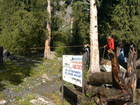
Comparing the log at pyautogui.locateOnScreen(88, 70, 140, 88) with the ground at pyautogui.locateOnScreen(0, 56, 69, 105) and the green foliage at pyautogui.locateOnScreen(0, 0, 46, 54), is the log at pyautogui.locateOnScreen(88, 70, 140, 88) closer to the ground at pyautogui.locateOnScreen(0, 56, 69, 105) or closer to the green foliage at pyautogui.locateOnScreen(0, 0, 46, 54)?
the ground at pyautogui.locateOnScreen(0, 56, 69, 105)

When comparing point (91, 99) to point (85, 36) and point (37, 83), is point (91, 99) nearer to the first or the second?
point (37, 83)

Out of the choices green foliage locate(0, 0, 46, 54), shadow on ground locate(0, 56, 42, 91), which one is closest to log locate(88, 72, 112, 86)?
shadow on ground locate(0, 56, 42, 91)

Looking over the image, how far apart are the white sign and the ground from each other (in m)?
2.03

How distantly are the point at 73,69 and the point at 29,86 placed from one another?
4.89m

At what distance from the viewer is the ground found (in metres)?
9.39

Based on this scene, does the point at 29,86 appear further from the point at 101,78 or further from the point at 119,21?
the point at 119,21

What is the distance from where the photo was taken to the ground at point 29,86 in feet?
30.8

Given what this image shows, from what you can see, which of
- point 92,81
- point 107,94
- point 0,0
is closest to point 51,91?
point 92,81

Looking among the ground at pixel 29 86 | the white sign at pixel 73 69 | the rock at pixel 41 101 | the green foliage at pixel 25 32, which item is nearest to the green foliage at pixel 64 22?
the green foliage at pixel 25 32

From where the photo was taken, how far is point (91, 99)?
8953mm

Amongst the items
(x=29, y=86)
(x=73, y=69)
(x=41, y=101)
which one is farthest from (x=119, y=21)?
(x=73, y=69)

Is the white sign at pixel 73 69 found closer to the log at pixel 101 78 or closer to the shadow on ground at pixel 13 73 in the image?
the log at pixel 101 78

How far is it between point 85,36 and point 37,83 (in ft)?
48.7

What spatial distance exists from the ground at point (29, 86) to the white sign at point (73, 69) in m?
2.03
